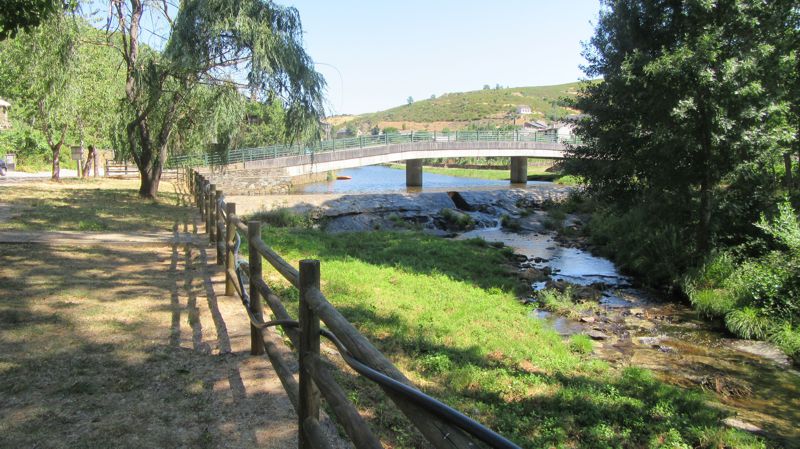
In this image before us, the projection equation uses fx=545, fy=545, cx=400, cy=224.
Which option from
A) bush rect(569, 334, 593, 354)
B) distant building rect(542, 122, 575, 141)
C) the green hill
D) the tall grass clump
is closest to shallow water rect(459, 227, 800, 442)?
bush rect(569, 334, 593, 354)

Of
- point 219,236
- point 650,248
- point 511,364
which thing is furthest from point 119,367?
point 650,248

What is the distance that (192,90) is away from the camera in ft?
52.8

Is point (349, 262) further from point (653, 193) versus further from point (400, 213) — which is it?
point (400, 213)

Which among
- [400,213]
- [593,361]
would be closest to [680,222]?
[593,361]

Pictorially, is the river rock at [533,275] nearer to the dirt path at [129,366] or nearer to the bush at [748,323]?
the bush at [748,323]

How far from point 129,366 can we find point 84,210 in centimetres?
1118

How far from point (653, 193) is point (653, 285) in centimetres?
219

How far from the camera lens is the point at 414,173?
40094 mm

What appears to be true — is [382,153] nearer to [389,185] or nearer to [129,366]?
[389,185]

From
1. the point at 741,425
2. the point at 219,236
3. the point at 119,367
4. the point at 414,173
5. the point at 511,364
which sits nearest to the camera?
the point at 119,367

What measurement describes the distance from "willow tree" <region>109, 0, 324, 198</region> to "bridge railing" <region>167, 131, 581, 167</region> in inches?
71.6

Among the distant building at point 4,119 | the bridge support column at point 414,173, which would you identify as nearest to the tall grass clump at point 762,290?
the bridge support column at point 414,173

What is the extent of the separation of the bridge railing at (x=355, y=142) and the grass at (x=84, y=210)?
2858mm

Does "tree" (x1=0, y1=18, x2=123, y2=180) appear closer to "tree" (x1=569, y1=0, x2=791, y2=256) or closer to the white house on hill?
"tree" (x1=569, y1=0, x2=791, y2=256)
